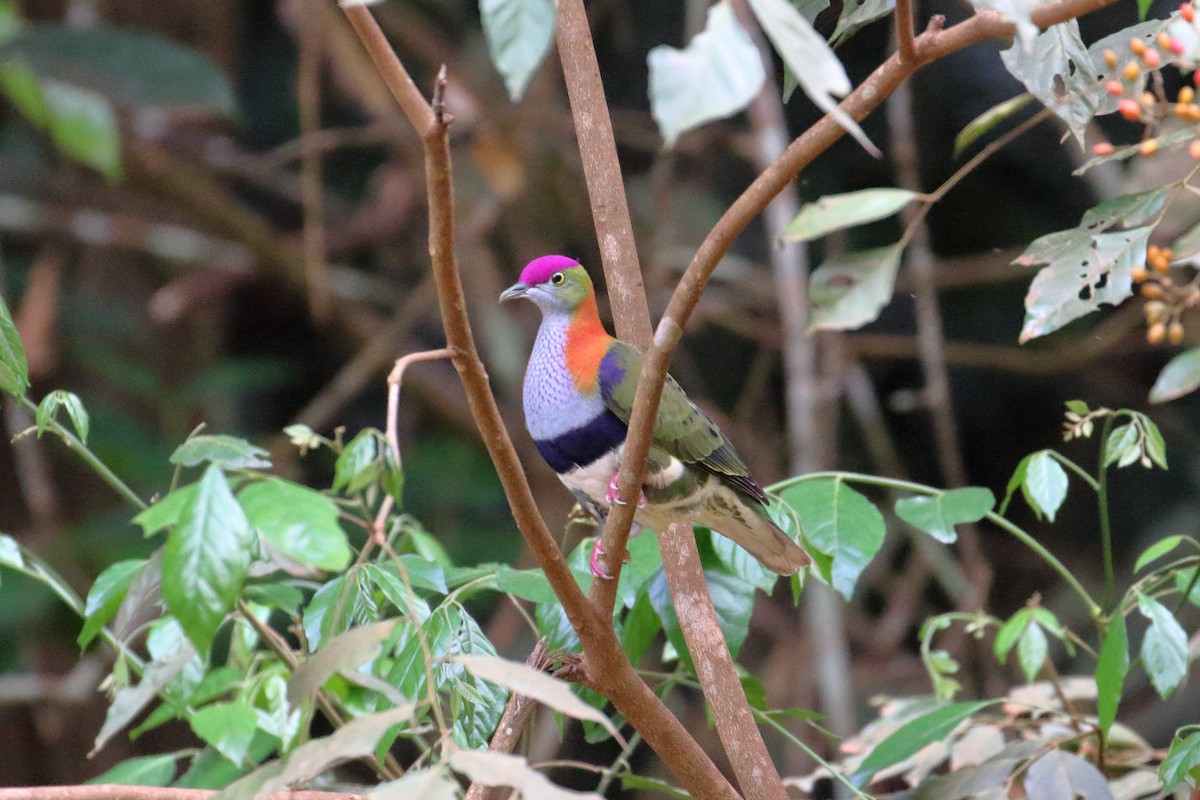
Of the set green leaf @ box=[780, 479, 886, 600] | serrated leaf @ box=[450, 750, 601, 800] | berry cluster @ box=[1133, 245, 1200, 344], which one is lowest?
green leaf @ box=[780, 479, 886, 600]

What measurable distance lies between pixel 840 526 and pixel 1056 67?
0.66 m

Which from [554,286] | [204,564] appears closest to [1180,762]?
[204,564]

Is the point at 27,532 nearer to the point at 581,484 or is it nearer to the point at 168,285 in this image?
the point at 168,285

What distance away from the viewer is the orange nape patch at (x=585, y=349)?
6.87 feet

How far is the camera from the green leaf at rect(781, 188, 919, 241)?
1.19 m

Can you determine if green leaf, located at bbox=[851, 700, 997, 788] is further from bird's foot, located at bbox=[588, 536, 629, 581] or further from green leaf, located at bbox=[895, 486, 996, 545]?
bird's foot, located at bbox=[588, 536, 629, 581]

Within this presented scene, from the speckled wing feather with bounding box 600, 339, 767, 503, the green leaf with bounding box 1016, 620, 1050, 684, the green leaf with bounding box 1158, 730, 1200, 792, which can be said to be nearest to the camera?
the green leaf with bounding box 1158, 730, 1200, 792

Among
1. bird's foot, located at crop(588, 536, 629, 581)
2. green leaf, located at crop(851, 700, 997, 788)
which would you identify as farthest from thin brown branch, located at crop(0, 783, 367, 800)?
green leaf, located at crop(851, 700, 997, 788)

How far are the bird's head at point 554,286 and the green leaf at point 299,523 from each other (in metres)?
0.86

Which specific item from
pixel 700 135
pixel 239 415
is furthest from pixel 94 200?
pixel 700 135

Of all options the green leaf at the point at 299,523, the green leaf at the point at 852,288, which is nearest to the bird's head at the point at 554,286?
the green leaf at the point at 852,288

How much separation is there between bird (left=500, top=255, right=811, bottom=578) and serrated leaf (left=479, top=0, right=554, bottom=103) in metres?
1.09

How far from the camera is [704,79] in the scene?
78 centimetres

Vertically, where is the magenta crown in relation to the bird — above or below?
above
